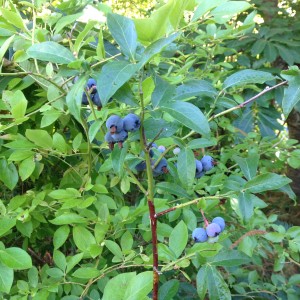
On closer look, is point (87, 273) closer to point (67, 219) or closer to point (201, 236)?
point (67, 219)

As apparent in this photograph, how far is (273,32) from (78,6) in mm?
1374

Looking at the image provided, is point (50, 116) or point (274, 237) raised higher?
point (50, 116)

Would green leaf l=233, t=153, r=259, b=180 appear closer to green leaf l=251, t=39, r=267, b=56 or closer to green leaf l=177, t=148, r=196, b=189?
green leaf l=177, t=148, r=196, b=189

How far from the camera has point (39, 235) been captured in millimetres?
1051

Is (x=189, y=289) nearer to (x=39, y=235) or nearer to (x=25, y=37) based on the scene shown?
(x=39, y=235)

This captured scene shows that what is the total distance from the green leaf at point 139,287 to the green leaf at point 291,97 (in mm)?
303

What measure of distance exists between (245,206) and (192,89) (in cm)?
21

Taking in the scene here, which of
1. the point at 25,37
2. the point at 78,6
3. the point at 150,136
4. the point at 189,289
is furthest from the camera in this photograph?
the point at 189,289

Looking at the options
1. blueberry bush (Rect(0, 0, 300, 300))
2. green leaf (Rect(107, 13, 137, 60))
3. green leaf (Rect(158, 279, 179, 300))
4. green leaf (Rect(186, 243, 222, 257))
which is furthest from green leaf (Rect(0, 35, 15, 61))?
green leaf (Rect(158, 279, 179, 300))

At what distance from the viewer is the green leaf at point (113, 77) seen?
50 centimetres

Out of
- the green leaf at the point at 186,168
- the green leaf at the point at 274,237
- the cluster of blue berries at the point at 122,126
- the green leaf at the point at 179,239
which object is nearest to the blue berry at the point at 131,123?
the cluster of blue berries at the point at 122,126

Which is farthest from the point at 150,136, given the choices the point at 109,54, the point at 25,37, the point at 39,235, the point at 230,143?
the point at 230,143

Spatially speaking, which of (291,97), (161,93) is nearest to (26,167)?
(161,93)

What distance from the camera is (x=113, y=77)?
501mm
